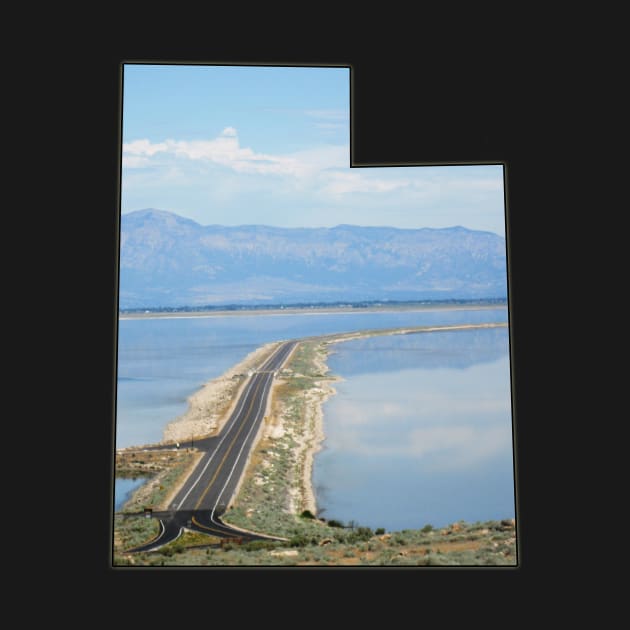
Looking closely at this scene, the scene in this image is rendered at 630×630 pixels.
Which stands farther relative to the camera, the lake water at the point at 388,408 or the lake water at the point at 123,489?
the lake water at the point at 388,408

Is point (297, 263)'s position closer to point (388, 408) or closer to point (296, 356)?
point (296, 356)

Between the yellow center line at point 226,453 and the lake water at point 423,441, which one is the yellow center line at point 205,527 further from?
the lake water at point 423,441

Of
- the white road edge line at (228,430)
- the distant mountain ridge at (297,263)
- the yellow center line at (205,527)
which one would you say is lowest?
the yellow center line at (205,527)

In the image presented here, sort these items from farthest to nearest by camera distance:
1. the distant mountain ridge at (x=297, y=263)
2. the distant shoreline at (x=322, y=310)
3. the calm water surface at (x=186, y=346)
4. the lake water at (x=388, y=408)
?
the distant shoreline at (x=322, y=310) < the distant mountain ridge at (x=297, y=263) < the lake water at (x=388, y=408) < the calm water surface at (x=186, y=346)

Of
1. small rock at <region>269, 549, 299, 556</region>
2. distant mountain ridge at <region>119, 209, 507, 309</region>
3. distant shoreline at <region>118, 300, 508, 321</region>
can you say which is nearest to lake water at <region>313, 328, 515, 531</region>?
distant shoreline at <region>118, 300, 508, 321</region>

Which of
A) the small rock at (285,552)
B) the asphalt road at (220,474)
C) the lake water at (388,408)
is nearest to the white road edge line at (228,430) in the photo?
the asphalt road at (220,474)

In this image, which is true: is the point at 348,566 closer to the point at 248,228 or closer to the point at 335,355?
the point at 335,355

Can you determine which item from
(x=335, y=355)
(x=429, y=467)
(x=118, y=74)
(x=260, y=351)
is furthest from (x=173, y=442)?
(x=118, y=74)

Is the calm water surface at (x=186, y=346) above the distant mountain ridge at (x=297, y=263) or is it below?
below
